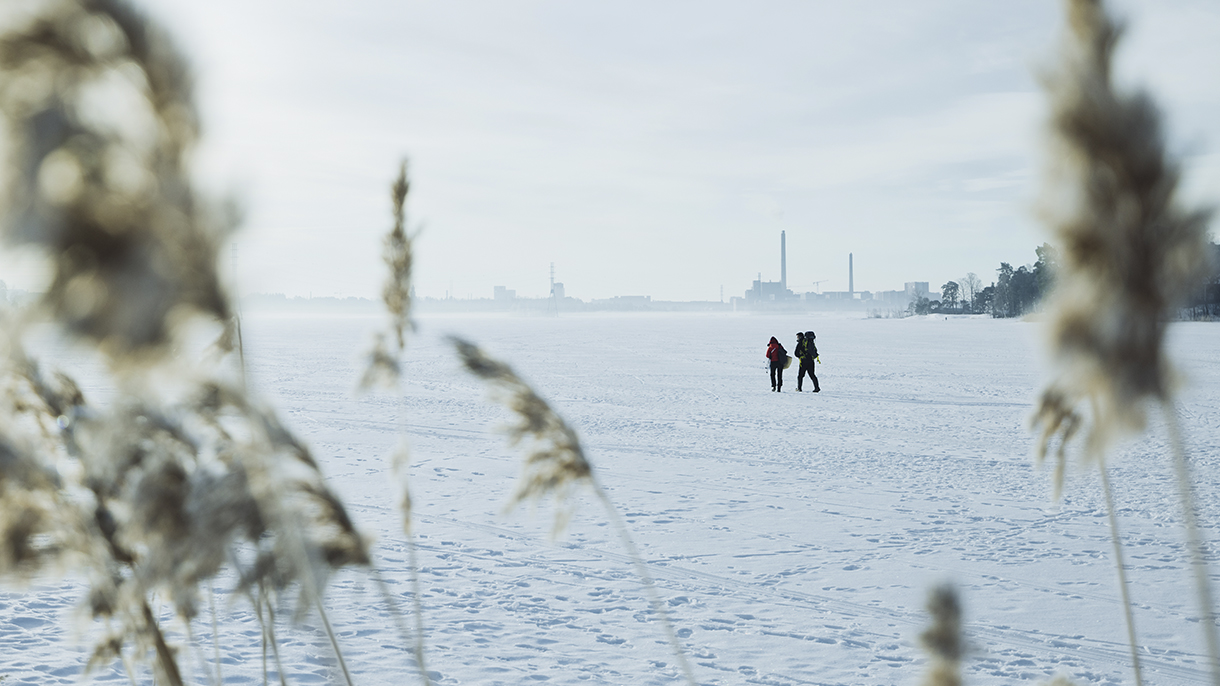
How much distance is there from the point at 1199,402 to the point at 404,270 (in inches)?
755

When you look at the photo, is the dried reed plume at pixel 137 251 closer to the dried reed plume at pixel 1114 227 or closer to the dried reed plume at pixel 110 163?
the dried reed plume at pixel 110 163

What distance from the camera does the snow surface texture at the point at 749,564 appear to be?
4.80m

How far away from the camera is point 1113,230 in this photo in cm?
100

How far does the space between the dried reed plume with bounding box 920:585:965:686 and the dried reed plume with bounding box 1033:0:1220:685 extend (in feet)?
1.24

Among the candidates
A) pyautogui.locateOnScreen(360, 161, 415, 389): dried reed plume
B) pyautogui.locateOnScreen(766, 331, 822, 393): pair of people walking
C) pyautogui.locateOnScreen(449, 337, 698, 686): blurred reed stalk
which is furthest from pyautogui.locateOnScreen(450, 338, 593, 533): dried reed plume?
pyautogui.locateOnScreen(766, 331, 822, 393): pair of people walking

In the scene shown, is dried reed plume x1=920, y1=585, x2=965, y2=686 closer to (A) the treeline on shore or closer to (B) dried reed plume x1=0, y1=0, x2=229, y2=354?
(B) dried reed plume x1=0, y1=0, x2=229, y2=354

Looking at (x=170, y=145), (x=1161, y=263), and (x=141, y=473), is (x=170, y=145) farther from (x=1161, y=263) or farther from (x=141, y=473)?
(x=1161, y=263)

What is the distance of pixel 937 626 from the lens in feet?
2.93

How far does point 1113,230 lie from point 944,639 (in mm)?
569

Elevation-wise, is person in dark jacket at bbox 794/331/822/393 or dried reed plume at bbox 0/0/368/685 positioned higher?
dried reed plume at bbox 0/0/368/685

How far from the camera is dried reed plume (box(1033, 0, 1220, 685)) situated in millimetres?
975

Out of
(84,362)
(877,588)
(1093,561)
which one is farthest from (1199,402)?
(84,362)

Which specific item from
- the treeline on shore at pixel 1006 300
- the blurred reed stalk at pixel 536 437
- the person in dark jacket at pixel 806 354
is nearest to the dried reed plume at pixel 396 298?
the blurred reed stalk at pixel 536 437

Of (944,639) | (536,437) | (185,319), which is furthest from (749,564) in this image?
(185,319)
